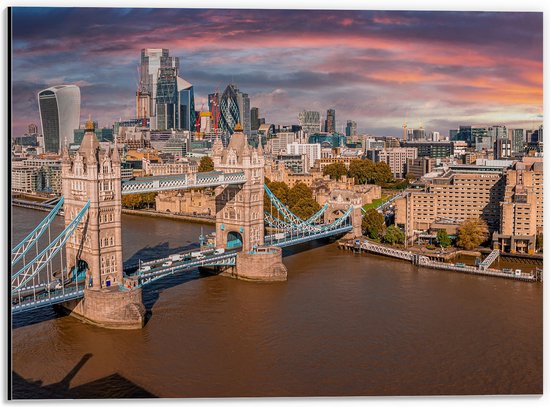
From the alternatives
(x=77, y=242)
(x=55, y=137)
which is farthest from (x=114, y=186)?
(x=55, y=137)

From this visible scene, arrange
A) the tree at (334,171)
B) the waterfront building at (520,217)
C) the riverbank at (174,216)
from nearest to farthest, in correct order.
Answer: the waterfront building at (520,217)
the riverbank at (174,216)
the tree at (334,171)

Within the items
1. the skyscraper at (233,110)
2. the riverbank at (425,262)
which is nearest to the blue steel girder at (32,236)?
the riverbank at (425,262)

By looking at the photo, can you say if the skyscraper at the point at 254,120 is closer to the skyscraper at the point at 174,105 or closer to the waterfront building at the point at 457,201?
the skyscraper at the point at 174,105

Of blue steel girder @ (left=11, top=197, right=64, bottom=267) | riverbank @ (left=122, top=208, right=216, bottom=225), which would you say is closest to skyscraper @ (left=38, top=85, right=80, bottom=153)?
riverbank @ (left=122, top=208, right=216, bottom=225)

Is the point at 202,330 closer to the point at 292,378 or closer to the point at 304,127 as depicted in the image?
the point at 292,378

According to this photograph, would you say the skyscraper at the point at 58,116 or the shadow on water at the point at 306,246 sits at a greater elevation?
the skyscraper at the point at 58,116

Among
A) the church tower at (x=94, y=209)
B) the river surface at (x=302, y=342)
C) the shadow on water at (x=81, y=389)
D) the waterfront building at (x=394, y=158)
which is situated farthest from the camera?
the waterfront building at (x=394, y=158)
